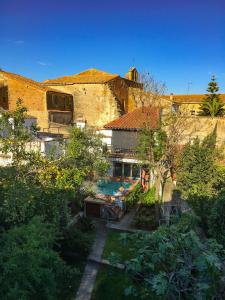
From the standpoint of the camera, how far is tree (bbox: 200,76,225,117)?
138 feet

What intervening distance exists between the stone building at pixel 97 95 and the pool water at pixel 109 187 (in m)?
17.2

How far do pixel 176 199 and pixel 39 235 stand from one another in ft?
37.0

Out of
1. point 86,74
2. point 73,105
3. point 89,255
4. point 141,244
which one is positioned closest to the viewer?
point 141,244

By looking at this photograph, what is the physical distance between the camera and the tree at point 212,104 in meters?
42.1

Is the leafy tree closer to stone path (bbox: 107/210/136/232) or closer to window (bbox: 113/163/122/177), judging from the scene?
stone path (bbox: 107/210/136/232)

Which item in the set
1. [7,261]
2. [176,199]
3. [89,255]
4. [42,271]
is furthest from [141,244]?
[176,199]

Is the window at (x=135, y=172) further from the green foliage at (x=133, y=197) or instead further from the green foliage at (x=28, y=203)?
the green foliage at (x=28, y=203)

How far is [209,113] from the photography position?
42750 mm

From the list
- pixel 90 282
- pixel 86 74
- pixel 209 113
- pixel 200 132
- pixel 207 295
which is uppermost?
pixel 86 74

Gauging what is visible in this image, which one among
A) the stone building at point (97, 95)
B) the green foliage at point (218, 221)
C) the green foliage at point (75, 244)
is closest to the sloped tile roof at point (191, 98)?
the stone building at point (97, 95)

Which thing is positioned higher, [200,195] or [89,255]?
[200,195]

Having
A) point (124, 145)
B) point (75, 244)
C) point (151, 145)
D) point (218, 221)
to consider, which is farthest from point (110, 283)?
point (124, 145)

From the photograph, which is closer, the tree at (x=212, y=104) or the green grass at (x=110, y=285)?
the green grass at (x=110, y=285)

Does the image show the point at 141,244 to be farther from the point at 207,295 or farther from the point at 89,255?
the point at 89,255
